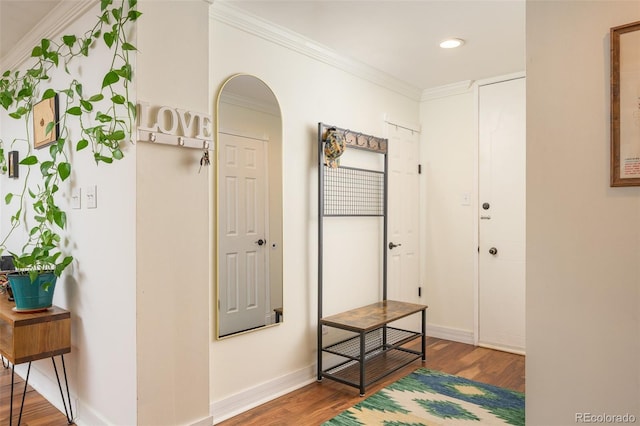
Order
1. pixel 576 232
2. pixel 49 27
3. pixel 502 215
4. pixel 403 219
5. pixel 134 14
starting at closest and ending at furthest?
pixel 576 232 → pixel 134 14 → pixel 49 27 → pixel 502 215 → pixel 403 219

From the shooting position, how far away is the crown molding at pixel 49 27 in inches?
91.2

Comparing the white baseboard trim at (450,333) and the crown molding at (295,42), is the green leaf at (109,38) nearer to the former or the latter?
the crown molding at (295,42)

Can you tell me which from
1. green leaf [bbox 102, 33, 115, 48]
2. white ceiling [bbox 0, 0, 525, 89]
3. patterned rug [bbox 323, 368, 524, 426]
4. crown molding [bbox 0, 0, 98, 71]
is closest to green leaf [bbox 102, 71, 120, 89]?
green leaf [bbox 102, 33, 115, 48]

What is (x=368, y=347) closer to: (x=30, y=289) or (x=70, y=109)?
(x=30, y=289)

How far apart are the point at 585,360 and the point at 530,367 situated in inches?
7.8

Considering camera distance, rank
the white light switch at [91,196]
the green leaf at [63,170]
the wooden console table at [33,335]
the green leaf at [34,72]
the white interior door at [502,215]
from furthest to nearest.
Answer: the white interior door at [502,215] < the green leaf at [34,72] < the green leaf at [63,170] < the white light switch at [91,196] < the wooden console table at [33,335]

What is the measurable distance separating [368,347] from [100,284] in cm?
209

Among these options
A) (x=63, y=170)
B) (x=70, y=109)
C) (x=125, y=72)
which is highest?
(x=125, y=72)

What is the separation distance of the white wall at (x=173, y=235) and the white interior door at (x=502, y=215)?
258 centimetres

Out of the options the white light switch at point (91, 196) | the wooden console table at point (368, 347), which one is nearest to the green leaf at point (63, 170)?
the white light switch at point (91, 196)

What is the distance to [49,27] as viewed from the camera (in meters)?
2.62

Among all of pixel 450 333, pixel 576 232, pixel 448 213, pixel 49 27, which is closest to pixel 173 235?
pixel 49 27

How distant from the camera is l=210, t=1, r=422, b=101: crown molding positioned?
2.48m

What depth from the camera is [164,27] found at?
207 cm
